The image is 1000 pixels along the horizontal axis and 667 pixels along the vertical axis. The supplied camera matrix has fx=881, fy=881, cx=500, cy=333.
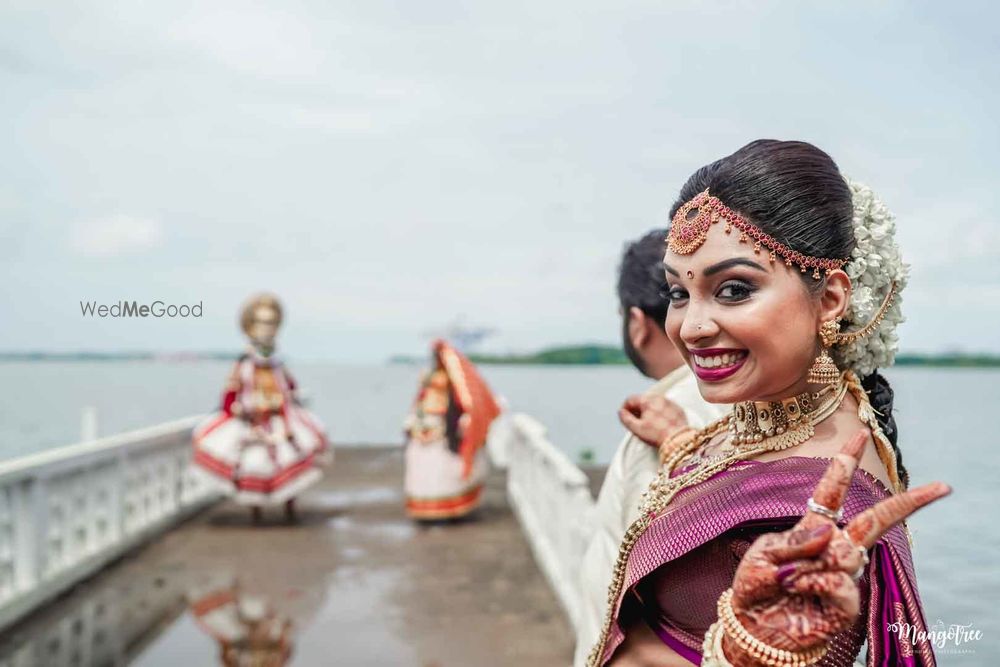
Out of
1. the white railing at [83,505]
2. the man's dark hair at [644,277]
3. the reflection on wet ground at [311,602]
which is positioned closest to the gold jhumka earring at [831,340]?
the man's dark hair at [644,277]

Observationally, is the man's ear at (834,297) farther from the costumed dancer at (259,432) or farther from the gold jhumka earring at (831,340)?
the costumed dancer at (259,432)

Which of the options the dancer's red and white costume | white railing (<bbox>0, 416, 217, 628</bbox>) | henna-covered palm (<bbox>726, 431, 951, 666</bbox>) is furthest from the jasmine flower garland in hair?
the dancer's red and white costume

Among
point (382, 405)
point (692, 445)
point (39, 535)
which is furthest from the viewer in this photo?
point (382, 405)

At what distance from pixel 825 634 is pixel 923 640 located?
0.87 feet

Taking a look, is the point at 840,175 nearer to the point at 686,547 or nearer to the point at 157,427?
the point at 686,547

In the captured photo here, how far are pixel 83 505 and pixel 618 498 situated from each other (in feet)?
17.6

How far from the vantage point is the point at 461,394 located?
7.76 metres

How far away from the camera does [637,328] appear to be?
2465 millimetres

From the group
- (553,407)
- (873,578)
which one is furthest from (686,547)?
(553,407)

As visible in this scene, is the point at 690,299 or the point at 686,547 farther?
the point at 690,299

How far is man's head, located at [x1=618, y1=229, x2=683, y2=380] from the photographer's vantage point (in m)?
2.41

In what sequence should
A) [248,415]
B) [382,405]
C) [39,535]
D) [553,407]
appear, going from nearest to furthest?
1. [39,535]
2. [248,415]
3. [553,407]
4. [382,405]

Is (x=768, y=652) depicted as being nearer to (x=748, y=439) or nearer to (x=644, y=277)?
(x=748, y=439)

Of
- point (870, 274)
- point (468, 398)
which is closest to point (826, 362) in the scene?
point (870, 274)
